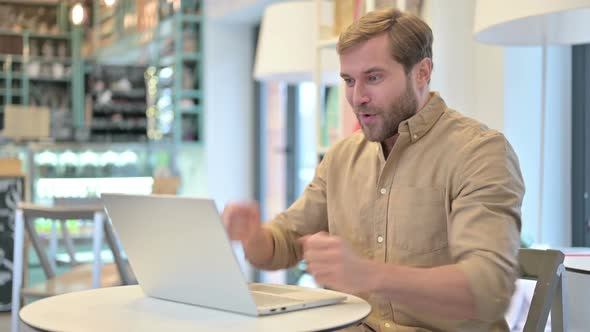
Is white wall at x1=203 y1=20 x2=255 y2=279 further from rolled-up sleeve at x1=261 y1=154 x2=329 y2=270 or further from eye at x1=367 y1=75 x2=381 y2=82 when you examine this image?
eye at x1=367 y1=75 x2=381 y2=82

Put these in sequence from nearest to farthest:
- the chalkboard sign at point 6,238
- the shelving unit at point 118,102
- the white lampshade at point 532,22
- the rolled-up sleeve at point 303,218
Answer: the rolled-up sleeve at point 303,218
the white lampshade at point 532,22
the chalkboard sign at point 6,238
the shelving unit at point 118,102

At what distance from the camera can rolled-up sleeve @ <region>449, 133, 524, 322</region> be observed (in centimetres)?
135

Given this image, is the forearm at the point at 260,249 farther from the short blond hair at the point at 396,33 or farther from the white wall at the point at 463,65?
the white wall at the point at 463,65

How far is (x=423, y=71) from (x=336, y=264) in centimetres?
59

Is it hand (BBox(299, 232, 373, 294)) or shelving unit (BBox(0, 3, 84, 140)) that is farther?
shelving unit (BBox(0, 3, 84, 140))

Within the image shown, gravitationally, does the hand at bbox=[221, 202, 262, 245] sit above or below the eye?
below

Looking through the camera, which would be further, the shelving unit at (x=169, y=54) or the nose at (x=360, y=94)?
the shelving unit at (x=169, y=54)

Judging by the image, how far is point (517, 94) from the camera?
3410 millimetres

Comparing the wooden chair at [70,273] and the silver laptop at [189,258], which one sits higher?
the silver laptop at [189,258]

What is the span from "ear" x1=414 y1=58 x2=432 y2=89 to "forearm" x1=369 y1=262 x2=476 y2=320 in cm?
51

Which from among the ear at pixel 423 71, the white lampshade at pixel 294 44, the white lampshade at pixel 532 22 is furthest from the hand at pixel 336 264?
the white lampshade at pixel 294 44

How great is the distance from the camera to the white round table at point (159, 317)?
131 centimetres

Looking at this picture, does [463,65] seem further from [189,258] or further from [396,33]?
[189,258]

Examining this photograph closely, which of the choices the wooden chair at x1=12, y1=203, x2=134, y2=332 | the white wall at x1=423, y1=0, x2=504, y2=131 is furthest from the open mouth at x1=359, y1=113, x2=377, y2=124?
the wooden chair at x1=12, y1=203, x2=134, y2=332
